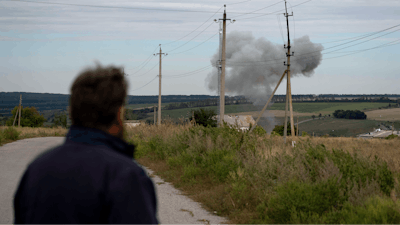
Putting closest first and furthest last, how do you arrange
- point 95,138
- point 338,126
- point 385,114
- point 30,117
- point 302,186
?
point 95,138 < point 302,186 < point 30,117 < point 338,126 < point 385,114

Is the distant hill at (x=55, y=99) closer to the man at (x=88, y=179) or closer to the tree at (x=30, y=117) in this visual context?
the tree at (x=30, y=117)

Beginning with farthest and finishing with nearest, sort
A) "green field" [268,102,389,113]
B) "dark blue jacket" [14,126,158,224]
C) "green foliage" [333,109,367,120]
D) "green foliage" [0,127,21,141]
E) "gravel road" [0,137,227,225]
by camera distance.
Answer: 1. "green field" [268,102,389,113]
2. "green foliage" [333,109,367,120]
3. "green foliage" [0,127,21,141]
4. "gravel road" [0,137,227,225]
5. "dark blue jacket" [14,126,158,224]

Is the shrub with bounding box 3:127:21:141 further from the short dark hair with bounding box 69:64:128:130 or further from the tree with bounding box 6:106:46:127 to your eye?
the tree with bounding box 6:106:46:127

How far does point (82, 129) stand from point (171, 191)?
726 cm

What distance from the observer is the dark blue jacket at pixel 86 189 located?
1.41 m

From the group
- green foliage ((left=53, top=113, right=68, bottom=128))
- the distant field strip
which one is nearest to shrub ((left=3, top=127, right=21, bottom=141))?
green foliage ((left=53, top=113, right=68, bottom=128))

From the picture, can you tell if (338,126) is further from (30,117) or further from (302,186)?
(302,186)

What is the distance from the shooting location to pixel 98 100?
1597 millimetres

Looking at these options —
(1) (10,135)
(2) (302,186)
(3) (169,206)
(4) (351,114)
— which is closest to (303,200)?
(2) (302,186)

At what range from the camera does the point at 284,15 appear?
33438mm

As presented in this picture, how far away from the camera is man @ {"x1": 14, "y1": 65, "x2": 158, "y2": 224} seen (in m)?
1.41

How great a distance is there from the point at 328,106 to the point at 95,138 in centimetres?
16623

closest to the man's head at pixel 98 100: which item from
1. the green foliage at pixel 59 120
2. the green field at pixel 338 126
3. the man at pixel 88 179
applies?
the man at pixel 88 179

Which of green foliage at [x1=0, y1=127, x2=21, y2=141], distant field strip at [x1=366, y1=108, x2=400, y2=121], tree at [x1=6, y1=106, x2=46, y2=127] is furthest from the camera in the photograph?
distant field strip at [x1=366, y1=108, x2=400, y2=121]
